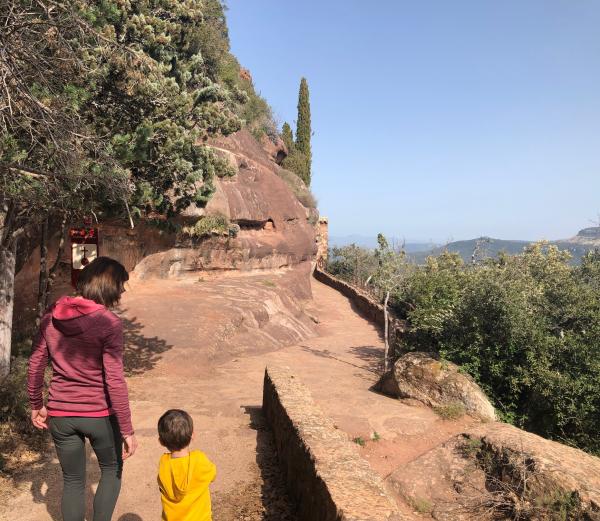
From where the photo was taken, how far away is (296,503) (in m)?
4.54

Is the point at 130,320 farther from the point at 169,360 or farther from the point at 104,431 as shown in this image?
the point at 104,431

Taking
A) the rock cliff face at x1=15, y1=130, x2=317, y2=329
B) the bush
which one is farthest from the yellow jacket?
the rock cliff face at x1=15, y1=130, x2=317, y2=329

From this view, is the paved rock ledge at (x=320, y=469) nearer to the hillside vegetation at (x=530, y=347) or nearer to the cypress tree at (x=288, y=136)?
the hillside vegetation at (x=530, y=347)

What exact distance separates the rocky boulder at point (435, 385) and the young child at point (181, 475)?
658 centimetres

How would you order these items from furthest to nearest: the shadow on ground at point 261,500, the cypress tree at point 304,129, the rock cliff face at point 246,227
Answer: the cypress tree at point 304,129 < the rock cliff face at point 246,227 < the shadow on ground at point 261,500

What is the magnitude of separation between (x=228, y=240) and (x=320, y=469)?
16.3 m

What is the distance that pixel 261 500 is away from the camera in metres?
4.73

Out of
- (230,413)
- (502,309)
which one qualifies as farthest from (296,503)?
(502,309)

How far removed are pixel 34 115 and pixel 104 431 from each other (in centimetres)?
390

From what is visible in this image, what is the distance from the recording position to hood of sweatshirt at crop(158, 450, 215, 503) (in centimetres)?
296

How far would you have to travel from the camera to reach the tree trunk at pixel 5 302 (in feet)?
21.2

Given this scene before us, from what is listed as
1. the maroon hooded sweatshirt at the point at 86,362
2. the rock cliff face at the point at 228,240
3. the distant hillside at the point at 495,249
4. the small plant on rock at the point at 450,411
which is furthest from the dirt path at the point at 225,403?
the distant hillside at the point at 495,249

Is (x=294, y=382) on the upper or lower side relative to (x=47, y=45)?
lower

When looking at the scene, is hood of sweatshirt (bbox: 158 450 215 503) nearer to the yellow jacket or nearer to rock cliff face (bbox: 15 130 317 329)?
the yellow jacket
